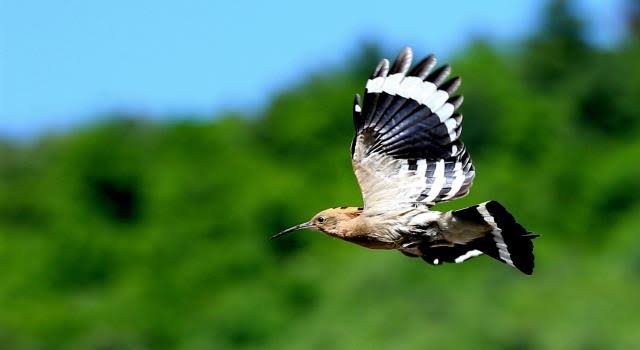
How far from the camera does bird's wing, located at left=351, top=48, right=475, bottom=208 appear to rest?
35.1ft

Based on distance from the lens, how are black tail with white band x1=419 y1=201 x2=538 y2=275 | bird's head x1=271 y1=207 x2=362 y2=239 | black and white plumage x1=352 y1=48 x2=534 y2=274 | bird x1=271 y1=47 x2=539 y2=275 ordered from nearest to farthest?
1. black tail with white band x1=419 y1=201 x2=538 y2=275
2. bird x1=271 y1=47 x2=539 y2=275
3. black and white plumage x1=352 y1=48 x2=534 y2=274
4. bird's head x1=271 y1=207 x2=362 y2=239

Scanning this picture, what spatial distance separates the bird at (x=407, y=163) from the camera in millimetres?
10562

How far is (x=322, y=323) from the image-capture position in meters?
49.5

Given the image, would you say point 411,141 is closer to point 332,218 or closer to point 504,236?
point 332,218

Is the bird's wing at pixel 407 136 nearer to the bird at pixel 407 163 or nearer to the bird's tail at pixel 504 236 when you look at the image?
the bird at pixel 407 163

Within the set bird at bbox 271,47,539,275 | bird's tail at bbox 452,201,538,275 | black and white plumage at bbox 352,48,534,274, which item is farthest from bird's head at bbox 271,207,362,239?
bird's tail at bbox 452,201,538,275

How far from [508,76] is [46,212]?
1739 cm

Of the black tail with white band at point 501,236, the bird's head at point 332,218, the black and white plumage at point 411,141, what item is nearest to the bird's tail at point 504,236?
the black tail with white band at point 501,236

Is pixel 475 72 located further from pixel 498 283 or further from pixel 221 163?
pixel 498 283

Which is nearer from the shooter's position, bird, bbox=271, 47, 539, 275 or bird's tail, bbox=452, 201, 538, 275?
bird's tail, bbox=452, 201, 538, 275

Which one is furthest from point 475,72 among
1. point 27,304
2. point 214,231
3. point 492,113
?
point 27,304

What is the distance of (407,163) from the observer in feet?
35.4

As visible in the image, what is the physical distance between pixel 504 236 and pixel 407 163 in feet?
2.45

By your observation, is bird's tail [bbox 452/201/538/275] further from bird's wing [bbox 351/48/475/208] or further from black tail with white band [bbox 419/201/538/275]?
bird's wing [bbox 351/48/475/208]
